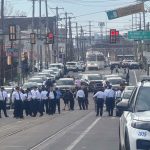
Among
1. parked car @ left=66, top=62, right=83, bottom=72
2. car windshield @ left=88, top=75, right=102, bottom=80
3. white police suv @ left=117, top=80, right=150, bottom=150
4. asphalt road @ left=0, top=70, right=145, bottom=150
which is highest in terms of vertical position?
white police suv @ left=117, top=80, right=150, bottom=150

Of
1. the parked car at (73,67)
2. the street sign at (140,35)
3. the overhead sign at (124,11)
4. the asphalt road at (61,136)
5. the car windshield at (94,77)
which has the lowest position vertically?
the parked car at (73,67)

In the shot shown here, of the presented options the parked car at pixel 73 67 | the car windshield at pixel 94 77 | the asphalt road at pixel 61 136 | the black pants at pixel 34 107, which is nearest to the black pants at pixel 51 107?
the black pants at pixel 34 107

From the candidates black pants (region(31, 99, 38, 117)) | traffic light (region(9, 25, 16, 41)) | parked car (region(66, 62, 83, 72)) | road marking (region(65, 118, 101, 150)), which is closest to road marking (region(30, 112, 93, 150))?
road marking (region(65, 118, 101, 150))

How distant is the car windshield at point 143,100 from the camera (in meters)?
14.2

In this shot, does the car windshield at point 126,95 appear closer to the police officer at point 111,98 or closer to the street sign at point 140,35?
the police officer at point 111,98

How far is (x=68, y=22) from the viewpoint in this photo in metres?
138

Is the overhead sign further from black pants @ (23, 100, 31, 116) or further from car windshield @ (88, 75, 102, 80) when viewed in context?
black pants @ (23, 100, 31, 116)

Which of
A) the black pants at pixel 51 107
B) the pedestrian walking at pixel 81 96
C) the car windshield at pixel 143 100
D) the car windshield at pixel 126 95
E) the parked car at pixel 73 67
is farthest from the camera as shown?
the parked car at pixel 73 67

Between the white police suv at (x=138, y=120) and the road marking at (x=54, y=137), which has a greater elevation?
the white police suv at (x=138, y=120)

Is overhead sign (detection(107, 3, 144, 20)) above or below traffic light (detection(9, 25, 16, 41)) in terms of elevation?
above

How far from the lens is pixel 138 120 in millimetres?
13078

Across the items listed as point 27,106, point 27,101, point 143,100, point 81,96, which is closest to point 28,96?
point 27,101

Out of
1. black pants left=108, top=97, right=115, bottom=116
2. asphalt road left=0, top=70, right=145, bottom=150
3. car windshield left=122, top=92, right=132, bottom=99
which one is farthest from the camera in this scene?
black pants left=108, top=97, right=115, bottom=116

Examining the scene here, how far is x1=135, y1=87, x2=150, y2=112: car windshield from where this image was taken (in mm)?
14188
